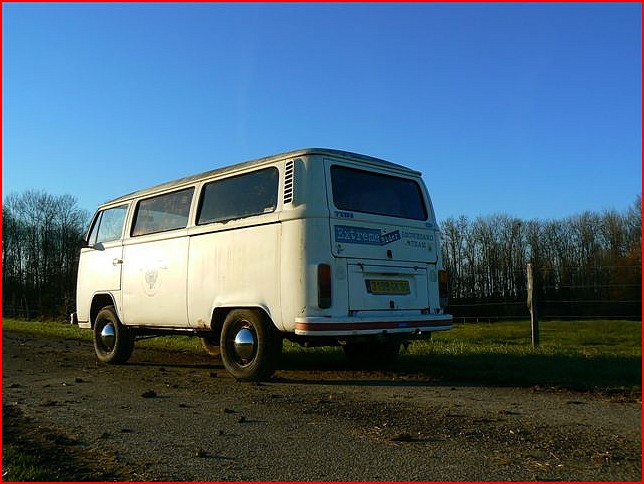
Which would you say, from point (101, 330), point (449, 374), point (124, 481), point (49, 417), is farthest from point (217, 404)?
point (101, 330)

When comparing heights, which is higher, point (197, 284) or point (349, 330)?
point (197, 284)

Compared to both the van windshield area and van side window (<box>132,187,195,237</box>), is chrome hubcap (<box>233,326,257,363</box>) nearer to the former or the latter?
the van windshield area

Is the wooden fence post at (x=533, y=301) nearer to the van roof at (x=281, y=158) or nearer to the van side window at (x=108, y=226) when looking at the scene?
the van roof at (x=281, y=158)

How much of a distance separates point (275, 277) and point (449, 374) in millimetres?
2490

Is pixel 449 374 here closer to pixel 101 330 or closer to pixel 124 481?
pixel 124 481

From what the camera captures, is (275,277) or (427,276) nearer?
(275,277)

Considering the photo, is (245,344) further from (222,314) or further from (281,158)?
(281,158)

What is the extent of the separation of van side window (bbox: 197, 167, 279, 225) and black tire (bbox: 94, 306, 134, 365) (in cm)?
277

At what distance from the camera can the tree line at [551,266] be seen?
2506cm

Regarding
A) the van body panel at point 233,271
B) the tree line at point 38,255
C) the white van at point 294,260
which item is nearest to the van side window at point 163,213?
the white van at point 294,260

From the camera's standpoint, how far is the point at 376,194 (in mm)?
7824

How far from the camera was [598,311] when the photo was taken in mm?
24641

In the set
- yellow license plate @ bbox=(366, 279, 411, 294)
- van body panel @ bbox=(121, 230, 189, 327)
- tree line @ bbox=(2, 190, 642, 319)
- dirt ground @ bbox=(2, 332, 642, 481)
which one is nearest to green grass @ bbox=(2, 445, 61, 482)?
dirt ground @ bbox=(2, 332, 642, 481)

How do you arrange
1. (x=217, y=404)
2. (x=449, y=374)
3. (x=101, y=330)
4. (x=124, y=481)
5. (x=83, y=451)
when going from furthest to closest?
(x=101, y=330), (x=449, y=374), (x=217, y=404), (x=83, y=451), (x=124, y=481)
